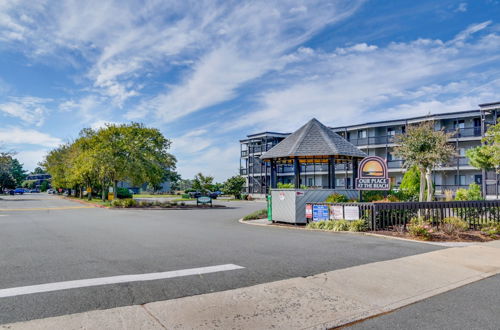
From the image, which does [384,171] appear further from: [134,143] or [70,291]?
[134,143]

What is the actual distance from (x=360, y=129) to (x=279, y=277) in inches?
1682

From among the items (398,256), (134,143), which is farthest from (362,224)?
(134,143)

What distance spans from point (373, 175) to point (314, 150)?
11.2 feet

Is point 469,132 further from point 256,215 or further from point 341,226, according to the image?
point 341,226

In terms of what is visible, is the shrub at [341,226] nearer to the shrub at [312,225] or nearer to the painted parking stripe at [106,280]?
the shrub at [312,225]

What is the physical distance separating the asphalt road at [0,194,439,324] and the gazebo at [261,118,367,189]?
5812 millimetres

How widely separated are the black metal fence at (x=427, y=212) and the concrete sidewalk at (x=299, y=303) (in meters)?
5.66

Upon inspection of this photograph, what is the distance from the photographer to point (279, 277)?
682 centimetres

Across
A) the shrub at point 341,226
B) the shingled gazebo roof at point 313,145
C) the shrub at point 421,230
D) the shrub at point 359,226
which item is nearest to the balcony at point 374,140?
the shingled gazebo roof at point 313,145

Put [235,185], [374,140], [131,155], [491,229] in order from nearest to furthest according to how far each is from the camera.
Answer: [491,229] → [131,155] → [374,140] → [235,185]

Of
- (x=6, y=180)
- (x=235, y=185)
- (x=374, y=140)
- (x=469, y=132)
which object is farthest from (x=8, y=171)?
(x=469, y=132)

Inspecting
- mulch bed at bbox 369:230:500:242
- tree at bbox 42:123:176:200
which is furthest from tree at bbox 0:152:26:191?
mulch bed at bbox 369:230:500:242

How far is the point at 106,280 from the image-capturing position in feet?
21.2

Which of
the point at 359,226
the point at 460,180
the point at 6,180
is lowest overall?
the point at 359,226
